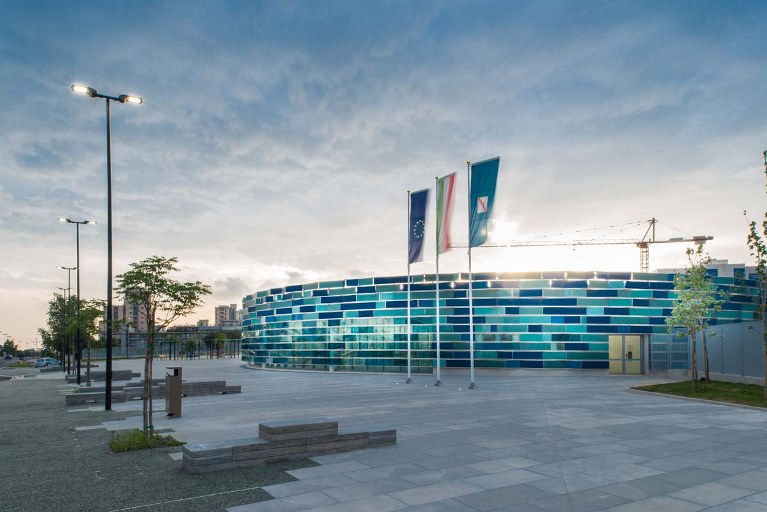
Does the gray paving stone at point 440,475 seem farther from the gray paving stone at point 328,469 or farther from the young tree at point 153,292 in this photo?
the young tree at point 153,292

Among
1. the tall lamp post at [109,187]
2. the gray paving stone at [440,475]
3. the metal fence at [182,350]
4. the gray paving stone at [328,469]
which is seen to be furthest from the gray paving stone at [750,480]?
the metal fence at [182,350]

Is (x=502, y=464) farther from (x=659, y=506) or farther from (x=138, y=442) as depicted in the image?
(x=138, y=442)

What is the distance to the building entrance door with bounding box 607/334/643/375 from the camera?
42.8 metres

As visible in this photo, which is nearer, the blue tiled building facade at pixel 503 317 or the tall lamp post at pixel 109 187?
the tall lamp post at pixel 109 187

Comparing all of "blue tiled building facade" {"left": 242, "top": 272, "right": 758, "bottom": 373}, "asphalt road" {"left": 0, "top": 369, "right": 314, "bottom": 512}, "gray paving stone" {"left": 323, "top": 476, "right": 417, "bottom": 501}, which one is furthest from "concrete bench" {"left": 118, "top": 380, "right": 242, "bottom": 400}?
"blue tiled building facade" {"left": 242, "top": 272, "right": 758, "bottom": 373}

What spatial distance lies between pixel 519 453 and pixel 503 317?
32.0 m

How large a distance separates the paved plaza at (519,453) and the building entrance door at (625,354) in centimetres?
1737

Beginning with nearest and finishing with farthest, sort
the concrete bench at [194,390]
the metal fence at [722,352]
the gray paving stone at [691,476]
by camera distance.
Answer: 1. the gray paving stone at [691,476]
2. the concrete bench at [194,390]
3. the metal fence at [722,352]

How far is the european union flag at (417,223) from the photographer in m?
34.4

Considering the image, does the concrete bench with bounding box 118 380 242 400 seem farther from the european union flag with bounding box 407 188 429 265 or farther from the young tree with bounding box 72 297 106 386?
the european union flag with bounding box 407 188 429 265

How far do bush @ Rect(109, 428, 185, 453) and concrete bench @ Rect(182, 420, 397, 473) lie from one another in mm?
2720

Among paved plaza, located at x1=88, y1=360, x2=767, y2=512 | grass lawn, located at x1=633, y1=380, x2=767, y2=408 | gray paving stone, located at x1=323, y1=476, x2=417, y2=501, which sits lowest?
grass lawn, located at x1=633, y1=380, x2=767, y2=408

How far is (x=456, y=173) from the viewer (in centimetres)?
3234

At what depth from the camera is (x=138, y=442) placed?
14.4m
